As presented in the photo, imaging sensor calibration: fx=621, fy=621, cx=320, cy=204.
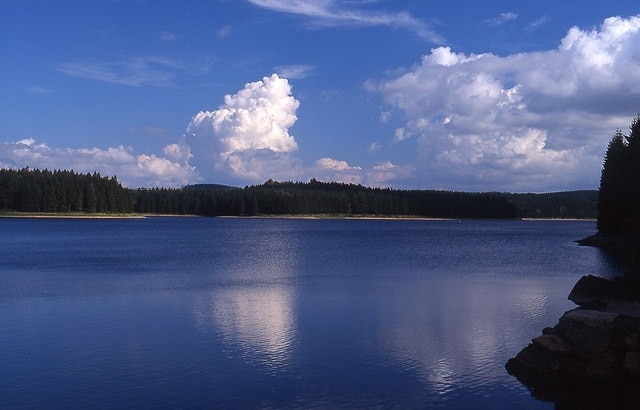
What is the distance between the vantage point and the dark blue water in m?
18.0

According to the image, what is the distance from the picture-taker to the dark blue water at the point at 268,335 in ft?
59.0

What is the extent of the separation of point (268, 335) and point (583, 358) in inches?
463

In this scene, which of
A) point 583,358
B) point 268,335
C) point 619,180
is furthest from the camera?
point 619,180

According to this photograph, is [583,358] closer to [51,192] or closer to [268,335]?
[268,335]

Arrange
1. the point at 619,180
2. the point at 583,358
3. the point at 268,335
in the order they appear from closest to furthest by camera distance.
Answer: the point at 583,358, the point at 268,335, the point at 619,180

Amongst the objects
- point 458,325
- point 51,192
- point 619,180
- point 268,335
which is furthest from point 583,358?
point 51,192

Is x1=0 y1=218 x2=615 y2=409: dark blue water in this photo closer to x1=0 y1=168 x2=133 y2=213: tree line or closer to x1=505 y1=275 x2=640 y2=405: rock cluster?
x1=505 y1=275 x2=640 y2=405: rock cluster

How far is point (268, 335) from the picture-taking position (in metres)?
25.0

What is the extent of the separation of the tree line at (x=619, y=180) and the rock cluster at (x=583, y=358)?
1665 inches

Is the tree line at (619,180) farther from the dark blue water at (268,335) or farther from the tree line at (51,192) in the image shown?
the tree line at (51,192)

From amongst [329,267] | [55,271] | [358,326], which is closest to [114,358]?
[358,326]

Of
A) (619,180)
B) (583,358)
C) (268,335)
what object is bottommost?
(268,335)

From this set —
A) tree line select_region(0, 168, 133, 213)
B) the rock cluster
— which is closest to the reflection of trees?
the rock cluster

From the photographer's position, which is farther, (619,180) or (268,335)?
(619,180)
